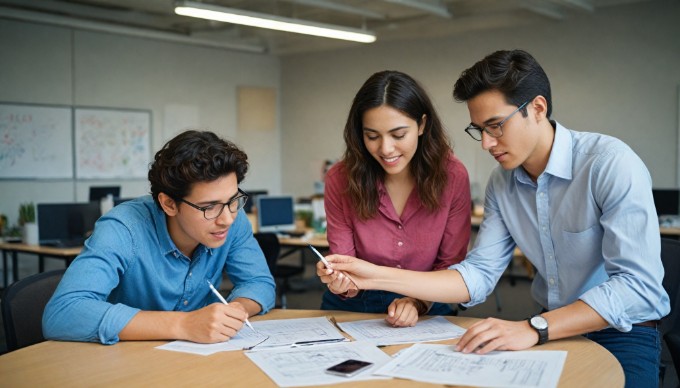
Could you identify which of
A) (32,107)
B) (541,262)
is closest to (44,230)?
(32,107)

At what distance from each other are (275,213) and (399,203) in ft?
14.0

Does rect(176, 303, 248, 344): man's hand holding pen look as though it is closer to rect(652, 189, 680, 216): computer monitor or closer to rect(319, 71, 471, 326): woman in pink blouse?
rect(319, 71, 471, 326): woman in pink blouse

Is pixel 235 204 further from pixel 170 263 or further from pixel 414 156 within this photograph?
pixel 414 156

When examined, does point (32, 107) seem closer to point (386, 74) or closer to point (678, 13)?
point (386, 74)

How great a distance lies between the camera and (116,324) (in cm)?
170

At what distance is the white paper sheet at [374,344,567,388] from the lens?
1395 millimetres

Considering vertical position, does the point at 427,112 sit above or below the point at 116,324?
above

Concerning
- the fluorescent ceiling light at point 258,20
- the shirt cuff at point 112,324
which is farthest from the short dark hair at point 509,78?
the fluorescent ceiling light at point 258,20

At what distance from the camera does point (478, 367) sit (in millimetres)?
1490

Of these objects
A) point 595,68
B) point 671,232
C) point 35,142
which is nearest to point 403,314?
point 671,232

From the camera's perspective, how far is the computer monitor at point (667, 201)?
6.32 meters

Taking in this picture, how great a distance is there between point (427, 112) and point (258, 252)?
77 cm

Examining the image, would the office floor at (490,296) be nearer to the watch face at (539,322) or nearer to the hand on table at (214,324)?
the watch face at (539,322)

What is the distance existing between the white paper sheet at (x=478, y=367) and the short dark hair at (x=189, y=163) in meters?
0.73
